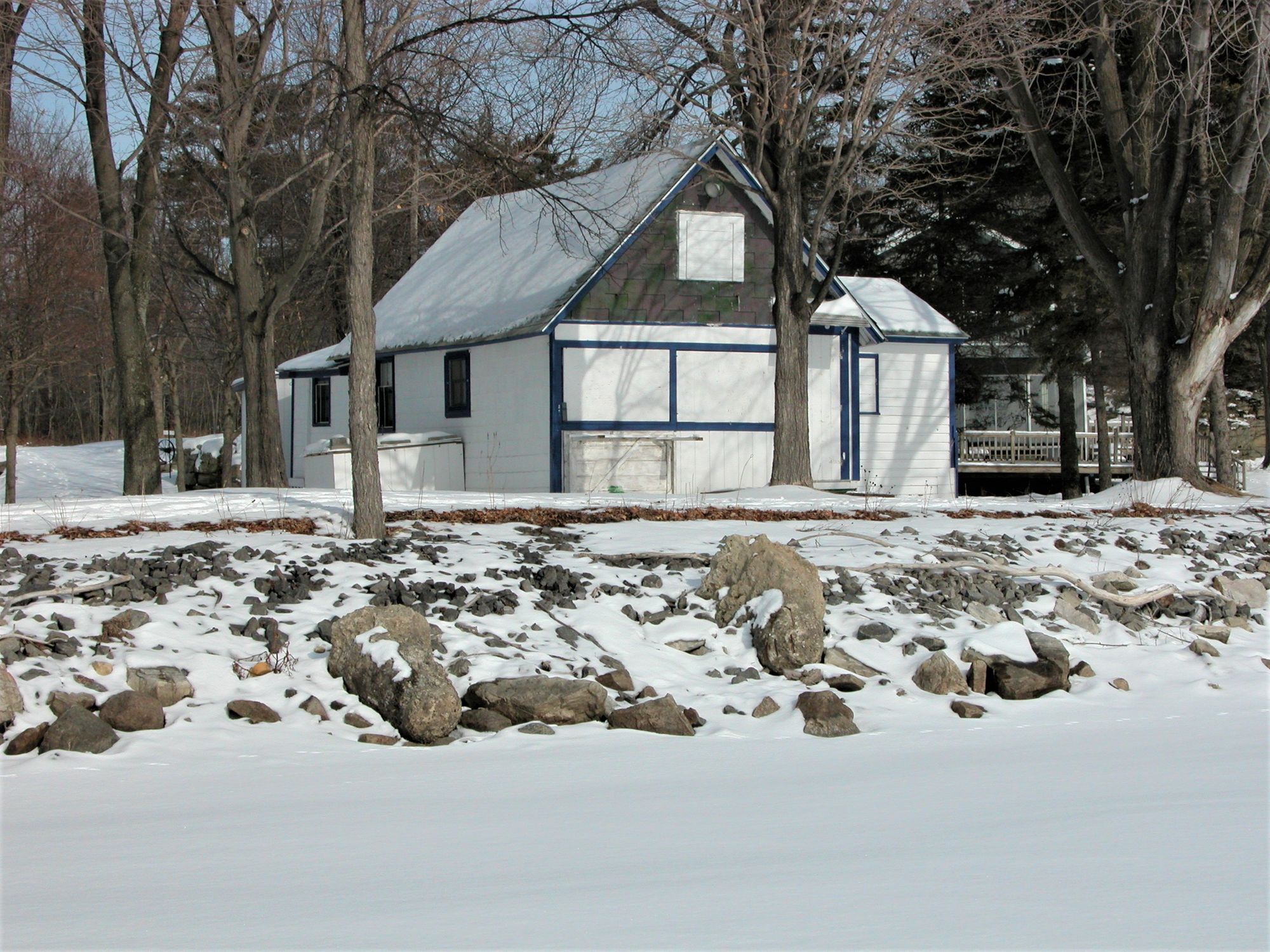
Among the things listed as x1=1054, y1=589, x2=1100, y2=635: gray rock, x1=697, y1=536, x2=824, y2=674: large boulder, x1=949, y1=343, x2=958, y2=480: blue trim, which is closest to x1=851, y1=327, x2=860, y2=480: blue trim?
x1=949, y1=343, x2=958, y2=480: blue trim

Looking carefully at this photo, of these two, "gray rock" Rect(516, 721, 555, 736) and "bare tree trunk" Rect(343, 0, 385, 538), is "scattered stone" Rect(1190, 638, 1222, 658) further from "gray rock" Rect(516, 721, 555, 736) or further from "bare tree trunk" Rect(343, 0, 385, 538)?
"bare tree trunk" Rect(343, 0, 385, 538)

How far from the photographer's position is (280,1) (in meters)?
18.7

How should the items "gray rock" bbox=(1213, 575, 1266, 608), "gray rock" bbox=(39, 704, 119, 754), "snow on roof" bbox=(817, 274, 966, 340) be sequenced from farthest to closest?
"snow on roof" bbox=(817, 274, 966, 340)
"gray rock" bbox=(1213, 575, 1266, 608)
"gray rock" bbox=(39, 704, 119, 754)

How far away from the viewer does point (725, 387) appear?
2258 centimetres

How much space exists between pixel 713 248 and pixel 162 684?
1664 centimetres

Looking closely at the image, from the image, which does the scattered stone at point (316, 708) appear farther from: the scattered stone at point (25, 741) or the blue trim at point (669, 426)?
the blue trim at point (669, 426)

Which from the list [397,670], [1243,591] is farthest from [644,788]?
[1243,591]

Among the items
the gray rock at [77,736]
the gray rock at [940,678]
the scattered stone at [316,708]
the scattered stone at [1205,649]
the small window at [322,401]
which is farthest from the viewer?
the small window at [322,401]

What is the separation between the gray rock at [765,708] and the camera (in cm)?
748

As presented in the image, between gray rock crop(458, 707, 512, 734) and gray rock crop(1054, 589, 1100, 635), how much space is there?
4924 millimetres

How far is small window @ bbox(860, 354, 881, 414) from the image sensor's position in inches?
1020

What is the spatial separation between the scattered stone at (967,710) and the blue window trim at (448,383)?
16.7 m

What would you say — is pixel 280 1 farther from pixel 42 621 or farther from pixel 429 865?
pixel 429 865

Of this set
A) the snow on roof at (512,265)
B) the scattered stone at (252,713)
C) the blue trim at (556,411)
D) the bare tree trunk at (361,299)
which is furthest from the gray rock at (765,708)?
the blue trim at (556,411)
